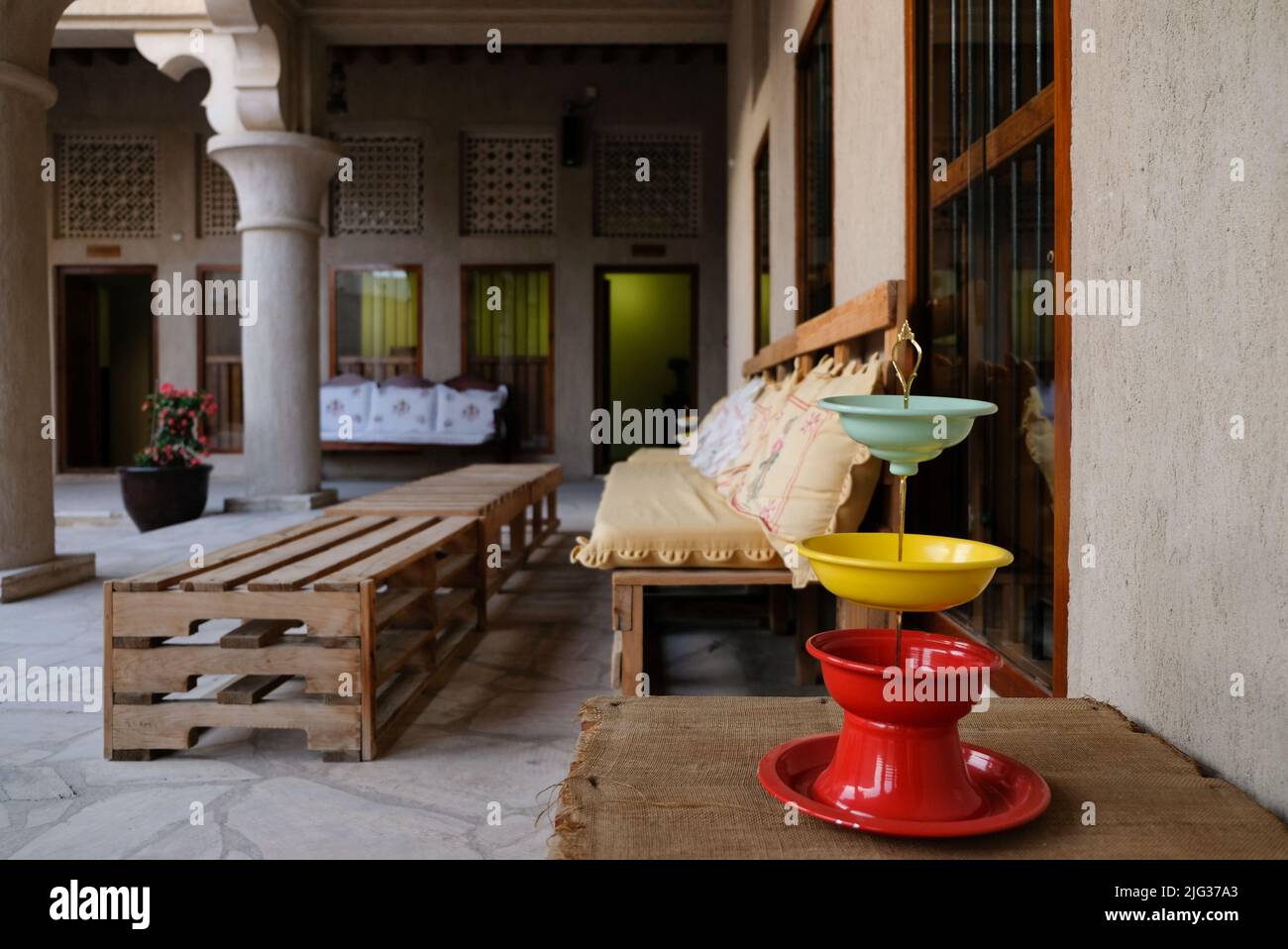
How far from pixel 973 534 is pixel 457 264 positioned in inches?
363

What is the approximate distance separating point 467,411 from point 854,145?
7.39m

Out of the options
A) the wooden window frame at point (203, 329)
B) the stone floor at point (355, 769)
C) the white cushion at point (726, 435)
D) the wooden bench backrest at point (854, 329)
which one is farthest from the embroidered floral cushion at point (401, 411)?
the stone floor at point (355, 769)

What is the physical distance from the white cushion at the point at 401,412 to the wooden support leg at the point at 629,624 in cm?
788

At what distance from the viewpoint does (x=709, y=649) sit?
362 cm

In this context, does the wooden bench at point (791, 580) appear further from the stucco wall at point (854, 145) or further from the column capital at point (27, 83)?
the column capital at point (27, 83)

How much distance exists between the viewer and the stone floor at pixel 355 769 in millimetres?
1907

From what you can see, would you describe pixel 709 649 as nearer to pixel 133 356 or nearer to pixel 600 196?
pixel 600 196

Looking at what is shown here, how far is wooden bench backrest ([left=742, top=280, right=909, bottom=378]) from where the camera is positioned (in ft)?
8.56

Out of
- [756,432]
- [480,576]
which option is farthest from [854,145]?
[480,576]

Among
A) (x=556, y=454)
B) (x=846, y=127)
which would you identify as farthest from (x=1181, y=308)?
(x=556, y=454)

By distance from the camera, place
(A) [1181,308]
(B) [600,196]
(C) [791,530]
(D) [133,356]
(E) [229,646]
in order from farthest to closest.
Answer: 1. (D) [133,356]
2. (B) [600,196]
3. (C) [791,530]
4. (E) [229,646]
5. (A) [1181,308]

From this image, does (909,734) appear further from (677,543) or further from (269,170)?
(269,170)

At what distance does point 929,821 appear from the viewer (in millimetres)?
959

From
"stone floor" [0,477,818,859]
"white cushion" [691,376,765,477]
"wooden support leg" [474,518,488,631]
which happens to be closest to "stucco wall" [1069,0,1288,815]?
"stone floor" [0,477,818,859]
